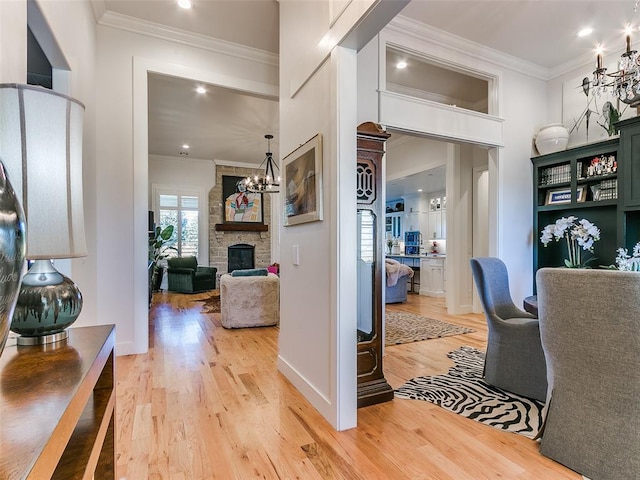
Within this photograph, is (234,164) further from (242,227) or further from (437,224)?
(437,224)

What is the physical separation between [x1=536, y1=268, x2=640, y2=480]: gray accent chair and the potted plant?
6.61 meters

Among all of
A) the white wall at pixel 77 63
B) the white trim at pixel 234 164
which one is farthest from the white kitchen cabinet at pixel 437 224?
the white wall at pixel 77 63

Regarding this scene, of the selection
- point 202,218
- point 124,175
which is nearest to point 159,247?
point 202,218

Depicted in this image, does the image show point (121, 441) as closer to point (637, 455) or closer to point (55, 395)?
point (55, 395)

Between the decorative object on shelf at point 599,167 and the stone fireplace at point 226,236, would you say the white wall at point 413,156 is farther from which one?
the stone fireplace at point 226,236

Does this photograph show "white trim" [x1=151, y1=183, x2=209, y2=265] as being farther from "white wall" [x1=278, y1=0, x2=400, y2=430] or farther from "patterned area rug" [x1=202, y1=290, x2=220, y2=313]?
"white wall" [x1=278, y1=0, x2=400, y2=430]

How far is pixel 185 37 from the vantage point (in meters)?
3.57

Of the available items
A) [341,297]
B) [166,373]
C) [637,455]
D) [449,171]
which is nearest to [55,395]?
[341,297]

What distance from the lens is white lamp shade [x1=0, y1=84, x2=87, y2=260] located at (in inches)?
37.9

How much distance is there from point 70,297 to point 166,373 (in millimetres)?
2074

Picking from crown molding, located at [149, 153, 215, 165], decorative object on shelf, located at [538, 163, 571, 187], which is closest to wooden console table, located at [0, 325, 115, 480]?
decorative object on shelf, located at [538, 163, 571, 187]

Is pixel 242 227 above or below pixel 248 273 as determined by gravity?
above

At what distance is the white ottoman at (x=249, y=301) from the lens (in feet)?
14.4

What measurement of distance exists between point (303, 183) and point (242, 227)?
6.54 metres
